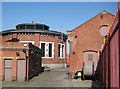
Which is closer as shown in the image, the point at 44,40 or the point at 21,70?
the point at 21,70

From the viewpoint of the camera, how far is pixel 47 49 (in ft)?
137

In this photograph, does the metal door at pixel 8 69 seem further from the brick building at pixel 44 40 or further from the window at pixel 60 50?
the window at pixel 60 50

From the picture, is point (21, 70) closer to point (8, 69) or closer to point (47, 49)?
point (8, 69)

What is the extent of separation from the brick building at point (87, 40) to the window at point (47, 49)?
14981 mm

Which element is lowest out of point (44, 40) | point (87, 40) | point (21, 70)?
point (21, 70)

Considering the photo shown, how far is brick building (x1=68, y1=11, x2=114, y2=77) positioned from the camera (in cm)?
2705

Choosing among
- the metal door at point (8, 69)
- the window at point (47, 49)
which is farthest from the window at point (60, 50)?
the metal door at point (8, 69)

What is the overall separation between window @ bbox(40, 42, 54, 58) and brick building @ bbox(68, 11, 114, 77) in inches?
590

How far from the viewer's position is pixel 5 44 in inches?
1005

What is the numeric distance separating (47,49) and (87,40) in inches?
609

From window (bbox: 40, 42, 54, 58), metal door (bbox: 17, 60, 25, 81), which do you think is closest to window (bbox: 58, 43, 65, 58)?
window (bbox: 40, 42, 54, 58)

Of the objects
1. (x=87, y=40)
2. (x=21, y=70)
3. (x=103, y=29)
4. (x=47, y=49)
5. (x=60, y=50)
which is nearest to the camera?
(x=21, y=70)

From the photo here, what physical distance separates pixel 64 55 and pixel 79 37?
19.9 m

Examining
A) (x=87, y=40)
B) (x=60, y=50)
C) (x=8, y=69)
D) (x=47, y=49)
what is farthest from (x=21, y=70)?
(x=60, y=50)
